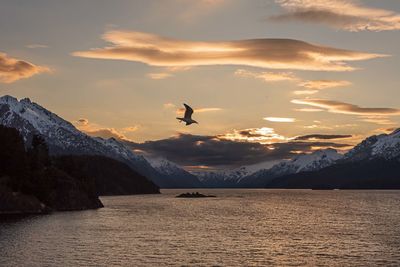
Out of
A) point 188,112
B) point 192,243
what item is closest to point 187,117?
point 188,112

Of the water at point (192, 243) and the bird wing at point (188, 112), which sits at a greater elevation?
the bird wing at point (188, 112)

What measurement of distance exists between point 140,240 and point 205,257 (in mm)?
27338

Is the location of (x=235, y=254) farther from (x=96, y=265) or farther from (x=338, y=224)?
(x=338, y=224)

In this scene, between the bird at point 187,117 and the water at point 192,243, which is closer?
the bird at point 187,117

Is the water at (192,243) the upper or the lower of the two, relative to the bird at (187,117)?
lower

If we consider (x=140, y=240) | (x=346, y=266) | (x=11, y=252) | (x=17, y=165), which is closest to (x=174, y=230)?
(x=140, y=240)

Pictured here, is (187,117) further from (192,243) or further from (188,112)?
(192,243)

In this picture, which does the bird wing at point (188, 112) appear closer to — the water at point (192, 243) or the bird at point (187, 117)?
the bird at point (187, 117)

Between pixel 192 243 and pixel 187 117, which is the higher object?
pixel 187 117

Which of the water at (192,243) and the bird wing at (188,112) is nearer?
the bird wing at (188,112)

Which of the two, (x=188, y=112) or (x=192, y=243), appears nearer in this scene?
(x=188, y=112)

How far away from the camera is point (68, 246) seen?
108438 mm

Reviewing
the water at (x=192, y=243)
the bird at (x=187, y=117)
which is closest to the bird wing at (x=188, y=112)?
the bird at (x=187, y=117)

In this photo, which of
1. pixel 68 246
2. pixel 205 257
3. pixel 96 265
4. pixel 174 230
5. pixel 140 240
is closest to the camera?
pixel 96 265
